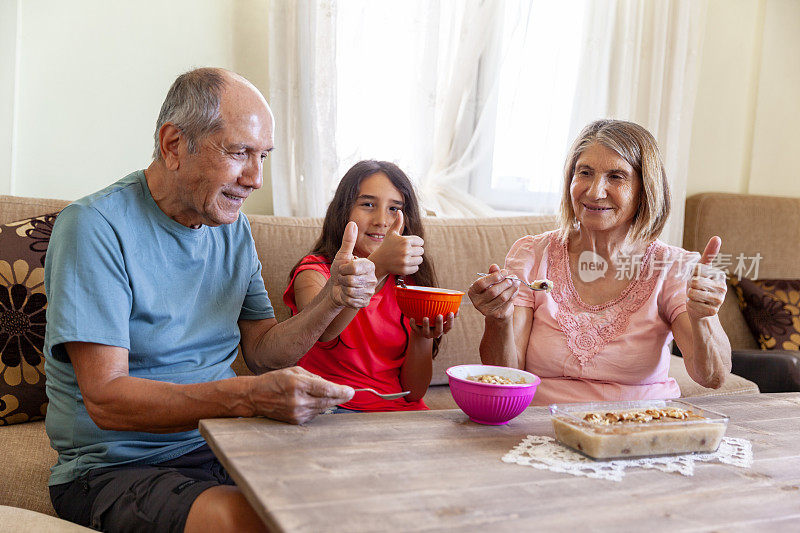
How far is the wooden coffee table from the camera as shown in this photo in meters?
0.93

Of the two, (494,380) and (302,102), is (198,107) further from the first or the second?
(302,102)

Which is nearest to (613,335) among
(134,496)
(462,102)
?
(134,496)

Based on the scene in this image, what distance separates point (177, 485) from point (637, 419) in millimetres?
837

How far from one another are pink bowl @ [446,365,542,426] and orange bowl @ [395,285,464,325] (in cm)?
26

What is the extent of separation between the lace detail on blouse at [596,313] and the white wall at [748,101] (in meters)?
2.04

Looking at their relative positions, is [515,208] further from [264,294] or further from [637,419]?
[637,419]

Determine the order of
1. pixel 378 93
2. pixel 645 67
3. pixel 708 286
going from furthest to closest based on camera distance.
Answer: pixel 645 67
pixel 378 93
pixel 708 286

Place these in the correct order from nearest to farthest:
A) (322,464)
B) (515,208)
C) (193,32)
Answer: (322,464) → (193,32) → (515,208)

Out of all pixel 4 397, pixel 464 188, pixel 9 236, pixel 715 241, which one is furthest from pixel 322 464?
pixel 464 188

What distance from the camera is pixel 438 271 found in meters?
2.54

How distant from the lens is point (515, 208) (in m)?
3.32

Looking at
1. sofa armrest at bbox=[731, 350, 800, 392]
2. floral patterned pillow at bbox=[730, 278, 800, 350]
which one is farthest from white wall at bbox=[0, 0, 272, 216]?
floral patterned pillow at bbox=[730, 278, 800, 350]

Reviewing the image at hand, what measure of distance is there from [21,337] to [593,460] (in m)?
1.51

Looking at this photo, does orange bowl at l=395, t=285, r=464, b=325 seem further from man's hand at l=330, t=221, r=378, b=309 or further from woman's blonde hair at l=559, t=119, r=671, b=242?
woman's blonde hair at l=559, t=119, r=671, b=242
